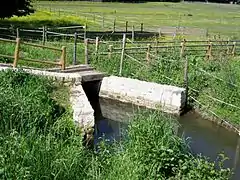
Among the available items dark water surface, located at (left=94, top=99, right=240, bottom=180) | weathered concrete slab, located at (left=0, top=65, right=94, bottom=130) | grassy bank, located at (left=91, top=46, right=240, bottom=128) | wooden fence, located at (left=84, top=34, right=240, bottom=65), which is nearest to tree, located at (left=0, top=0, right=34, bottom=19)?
wooden fence, located at (left=84, top=34, right=240, bottom=65)

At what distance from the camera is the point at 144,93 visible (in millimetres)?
15156

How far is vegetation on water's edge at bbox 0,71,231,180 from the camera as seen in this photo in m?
7.18

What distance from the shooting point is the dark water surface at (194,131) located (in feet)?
38.1

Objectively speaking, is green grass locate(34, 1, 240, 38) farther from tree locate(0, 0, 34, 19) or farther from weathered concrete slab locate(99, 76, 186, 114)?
weathered concrete slab locate(99, 76, 186, 114)

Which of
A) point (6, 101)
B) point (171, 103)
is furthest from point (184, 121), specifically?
point (6, 101)

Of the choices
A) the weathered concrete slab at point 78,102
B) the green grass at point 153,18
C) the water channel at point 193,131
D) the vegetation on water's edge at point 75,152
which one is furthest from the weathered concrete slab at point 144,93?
the green grass at point 153,18

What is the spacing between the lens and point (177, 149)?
883 centimetres

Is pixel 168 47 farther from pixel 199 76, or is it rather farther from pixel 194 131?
pixel 194 131

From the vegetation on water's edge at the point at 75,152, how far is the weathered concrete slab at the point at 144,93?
182 inches

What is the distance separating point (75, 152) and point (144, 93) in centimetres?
741

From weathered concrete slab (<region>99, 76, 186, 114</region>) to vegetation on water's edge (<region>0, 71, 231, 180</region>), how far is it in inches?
182

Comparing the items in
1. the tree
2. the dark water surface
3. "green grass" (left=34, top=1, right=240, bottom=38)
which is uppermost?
the tree

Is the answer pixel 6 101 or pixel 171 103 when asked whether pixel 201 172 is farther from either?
pixel 171 103

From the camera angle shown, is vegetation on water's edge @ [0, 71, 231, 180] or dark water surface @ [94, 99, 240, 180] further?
dark water surface @ [94, 99, 240, 180]
